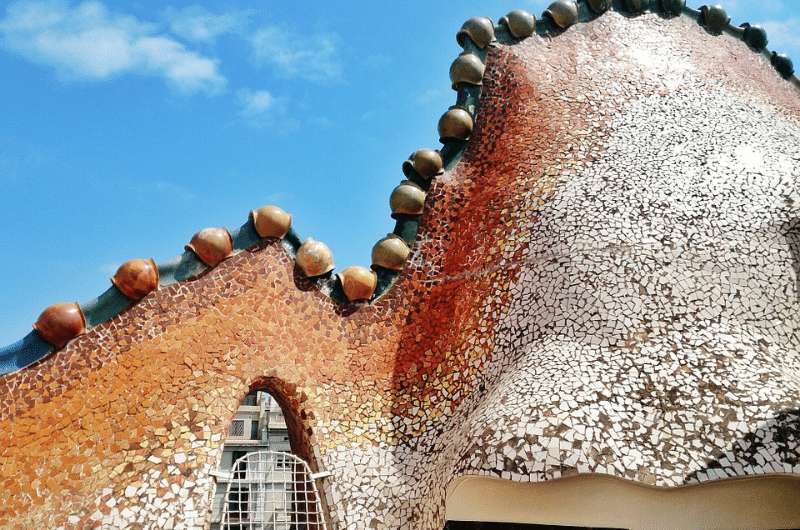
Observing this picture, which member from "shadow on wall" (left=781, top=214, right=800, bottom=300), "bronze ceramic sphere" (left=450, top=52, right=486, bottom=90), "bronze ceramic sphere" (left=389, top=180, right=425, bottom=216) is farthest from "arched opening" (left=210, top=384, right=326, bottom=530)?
"shadow on wall" (left=781, top=214, right=800, bottom=300)

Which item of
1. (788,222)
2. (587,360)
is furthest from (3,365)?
(788,222)

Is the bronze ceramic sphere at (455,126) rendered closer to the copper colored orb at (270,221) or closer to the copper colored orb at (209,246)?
the copper colored orb at (270,221)

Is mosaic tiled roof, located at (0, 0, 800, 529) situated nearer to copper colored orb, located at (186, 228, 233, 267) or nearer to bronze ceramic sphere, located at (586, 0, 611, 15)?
copper colored orb, located at (186, 228, 233, 267)

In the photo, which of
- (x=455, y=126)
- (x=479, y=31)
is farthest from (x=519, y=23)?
(x=455, y=126)

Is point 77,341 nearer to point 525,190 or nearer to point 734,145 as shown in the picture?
point 525,190

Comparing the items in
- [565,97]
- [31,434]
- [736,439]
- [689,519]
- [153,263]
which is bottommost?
[689,519]

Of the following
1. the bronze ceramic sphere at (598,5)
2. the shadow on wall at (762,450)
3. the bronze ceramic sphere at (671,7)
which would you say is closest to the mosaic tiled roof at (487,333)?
the shadow on wall at (762,450)

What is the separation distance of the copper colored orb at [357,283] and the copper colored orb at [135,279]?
134 cm

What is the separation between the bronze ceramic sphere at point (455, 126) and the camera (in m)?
6.29

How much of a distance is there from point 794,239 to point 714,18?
11.1ft

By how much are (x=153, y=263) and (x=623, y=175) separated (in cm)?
330

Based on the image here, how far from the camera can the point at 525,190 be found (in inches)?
221

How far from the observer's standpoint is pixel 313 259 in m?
5.48

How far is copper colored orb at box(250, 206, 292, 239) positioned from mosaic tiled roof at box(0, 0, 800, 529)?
0.6 inches
